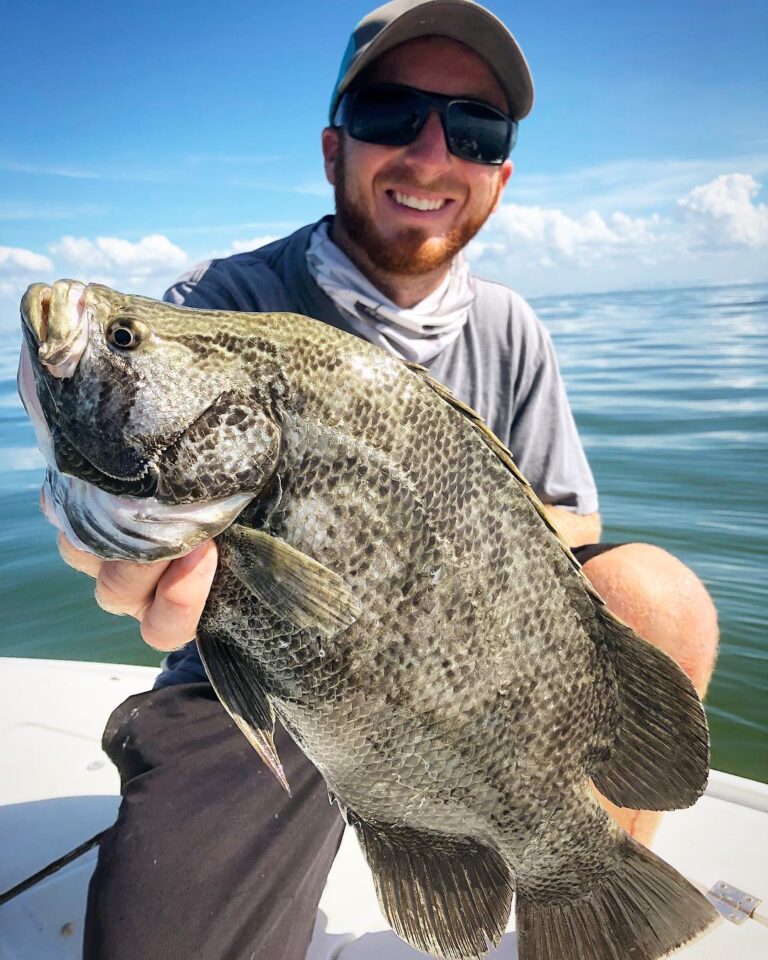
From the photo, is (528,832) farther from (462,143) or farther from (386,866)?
(462,143)

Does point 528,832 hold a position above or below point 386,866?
above

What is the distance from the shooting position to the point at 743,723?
541cm

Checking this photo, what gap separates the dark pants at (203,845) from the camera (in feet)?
7.97

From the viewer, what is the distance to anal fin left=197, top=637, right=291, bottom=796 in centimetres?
192

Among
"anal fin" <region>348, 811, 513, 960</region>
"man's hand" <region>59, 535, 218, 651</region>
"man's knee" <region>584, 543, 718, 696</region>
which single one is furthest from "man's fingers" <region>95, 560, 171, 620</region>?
"man's knee" <region>584, 543, 718, 696</region>

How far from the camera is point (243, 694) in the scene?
1950 millimetres

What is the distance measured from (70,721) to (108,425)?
311 centimetres

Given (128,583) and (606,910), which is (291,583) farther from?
(606,910)

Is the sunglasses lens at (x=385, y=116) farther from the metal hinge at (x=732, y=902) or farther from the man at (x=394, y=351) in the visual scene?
the metal hinge at (x=732, y=902)

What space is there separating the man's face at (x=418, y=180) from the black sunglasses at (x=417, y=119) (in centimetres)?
4

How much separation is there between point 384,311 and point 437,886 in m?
2.26

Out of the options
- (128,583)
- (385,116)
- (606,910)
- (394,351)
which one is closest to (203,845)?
(128,583)

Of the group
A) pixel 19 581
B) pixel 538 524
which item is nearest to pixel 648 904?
pixel 538 524

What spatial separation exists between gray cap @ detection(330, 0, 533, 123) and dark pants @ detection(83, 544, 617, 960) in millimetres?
2882
